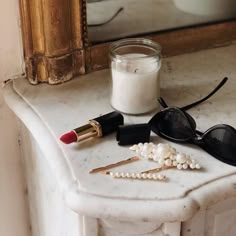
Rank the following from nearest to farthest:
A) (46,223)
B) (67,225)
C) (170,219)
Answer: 1. (170,219)
2. (67,225)
3. (46,223)

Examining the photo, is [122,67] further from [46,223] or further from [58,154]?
[46,223]

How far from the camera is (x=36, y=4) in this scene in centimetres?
78

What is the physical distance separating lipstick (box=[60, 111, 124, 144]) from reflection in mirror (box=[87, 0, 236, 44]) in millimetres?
173

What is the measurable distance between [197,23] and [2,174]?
1.28 feet

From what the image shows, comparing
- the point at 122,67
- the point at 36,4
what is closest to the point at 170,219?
the point at 122,67

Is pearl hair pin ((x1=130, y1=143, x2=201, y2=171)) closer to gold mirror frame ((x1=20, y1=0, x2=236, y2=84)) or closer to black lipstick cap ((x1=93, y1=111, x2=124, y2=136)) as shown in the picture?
black lipstick cap ((x1=93, y1=111, x2=124, y2=136))

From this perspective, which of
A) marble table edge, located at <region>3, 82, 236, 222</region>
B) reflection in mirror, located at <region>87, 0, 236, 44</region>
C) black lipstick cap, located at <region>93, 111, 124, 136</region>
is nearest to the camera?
marble table edge, located at <region>3, 82, 236, 222</region>

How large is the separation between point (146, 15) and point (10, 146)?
290mm

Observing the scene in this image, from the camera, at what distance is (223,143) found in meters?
0.68

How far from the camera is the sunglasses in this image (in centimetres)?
68

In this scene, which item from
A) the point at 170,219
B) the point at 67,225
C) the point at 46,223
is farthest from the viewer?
the point at 46,223

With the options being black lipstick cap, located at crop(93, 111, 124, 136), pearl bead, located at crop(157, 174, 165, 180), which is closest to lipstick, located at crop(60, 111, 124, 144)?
black lipstick cap, located at crop(93, 111, 124, 136)

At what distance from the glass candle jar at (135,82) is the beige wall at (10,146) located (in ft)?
0.49

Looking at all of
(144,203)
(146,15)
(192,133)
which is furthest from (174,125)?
(146,15)
